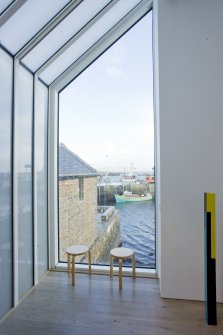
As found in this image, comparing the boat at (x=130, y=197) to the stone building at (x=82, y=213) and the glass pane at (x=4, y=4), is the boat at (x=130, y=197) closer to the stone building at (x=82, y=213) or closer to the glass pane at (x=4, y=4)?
the stone building at (x=82, y=213)

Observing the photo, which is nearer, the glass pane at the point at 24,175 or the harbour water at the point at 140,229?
the glass pane at the point at 24,175

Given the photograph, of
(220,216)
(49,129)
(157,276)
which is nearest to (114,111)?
(49,129)

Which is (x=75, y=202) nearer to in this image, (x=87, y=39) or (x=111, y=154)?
(x=111, y=154)

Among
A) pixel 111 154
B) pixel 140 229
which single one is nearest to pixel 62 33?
pixel 111 154

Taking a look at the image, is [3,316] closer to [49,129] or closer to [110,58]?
[49,129]

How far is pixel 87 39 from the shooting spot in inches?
116

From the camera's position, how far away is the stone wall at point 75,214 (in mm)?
3338

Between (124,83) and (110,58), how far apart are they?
421 millimetres

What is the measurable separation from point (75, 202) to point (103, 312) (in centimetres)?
154

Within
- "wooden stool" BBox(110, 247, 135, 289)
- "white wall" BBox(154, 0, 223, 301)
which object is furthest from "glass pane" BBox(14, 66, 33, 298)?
"white wall" BBox(154, 0, 223, 301)

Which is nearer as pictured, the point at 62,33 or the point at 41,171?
the point at 62,33

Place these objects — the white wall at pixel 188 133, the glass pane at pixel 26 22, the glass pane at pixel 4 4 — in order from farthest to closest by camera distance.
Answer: the white wall at pixel 188 133, the glass pane at pixel 26 22, the glass pane at pixel 4 4

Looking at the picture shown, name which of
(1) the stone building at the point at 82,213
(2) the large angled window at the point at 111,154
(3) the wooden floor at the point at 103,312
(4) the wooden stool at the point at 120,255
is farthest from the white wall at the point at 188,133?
(1) the stone building at the point at 82,213

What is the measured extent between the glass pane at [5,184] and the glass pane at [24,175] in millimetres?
130
